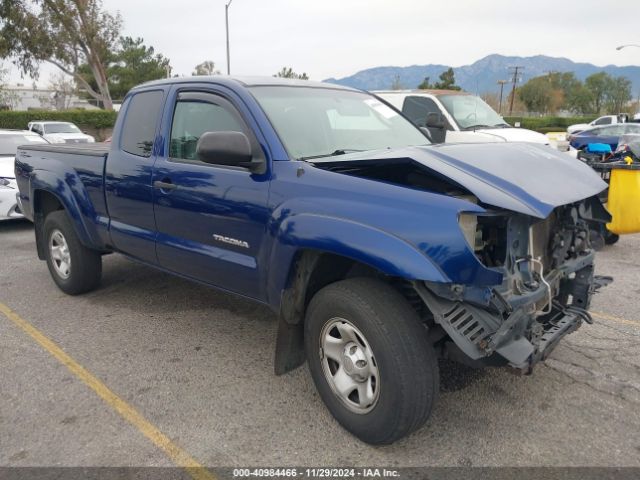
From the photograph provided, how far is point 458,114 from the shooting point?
10406 mm

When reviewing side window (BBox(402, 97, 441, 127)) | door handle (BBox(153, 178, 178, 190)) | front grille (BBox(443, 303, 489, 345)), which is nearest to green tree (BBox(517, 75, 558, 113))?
side window (BBox(402, 97, 441, 127))

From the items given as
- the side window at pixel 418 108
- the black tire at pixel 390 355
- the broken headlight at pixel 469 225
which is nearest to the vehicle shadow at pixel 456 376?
the black tire at pixel 390 355

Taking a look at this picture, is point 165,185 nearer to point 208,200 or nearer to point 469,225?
point 208,200

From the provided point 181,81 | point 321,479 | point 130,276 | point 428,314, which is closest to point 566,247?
point 428,314

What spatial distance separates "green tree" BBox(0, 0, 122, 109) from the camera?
31547mm

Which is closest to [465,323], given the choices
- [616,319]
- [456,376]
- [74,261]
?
[456,376]

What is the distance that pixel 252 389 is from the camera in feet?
11.3

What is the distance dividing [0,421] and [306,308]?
1822 mm

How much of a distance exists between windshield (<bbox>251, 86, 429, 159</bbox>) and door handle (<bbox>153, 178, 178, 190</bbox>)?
2.77 ft

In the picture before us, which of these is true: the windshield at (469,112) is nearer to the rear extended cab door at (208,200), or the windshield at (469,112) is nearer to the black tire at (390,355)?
the rear extended cab door at (208,200)

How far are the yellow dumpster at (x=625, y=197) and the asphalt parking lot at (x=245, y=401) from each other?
156cm

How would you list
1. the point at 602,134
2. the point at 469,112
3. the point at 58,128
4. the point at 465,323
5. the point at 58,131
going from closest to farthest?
the point at 465,323 < the point at 469,112 < the point at 58,131 < the point at 58,128 < the point at 602,134

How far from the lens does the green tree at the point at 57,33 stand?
104ft

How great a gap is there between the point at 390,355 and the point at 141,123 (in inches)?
111
